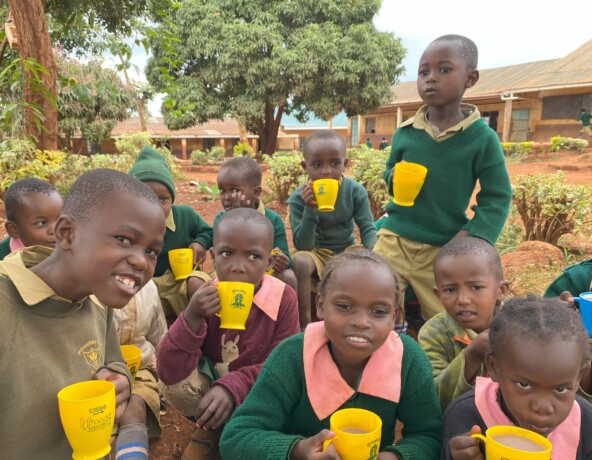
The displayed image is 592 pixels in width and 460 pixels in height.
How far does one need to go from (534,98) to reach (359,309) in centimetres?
2250

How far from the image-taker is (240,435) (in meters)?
1.59

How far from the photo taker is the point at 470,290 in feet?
6.99

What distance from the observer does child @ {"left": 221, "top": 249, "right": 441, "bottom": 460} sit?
1.56m

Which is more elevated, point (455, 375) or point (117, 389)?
point (117, 389)

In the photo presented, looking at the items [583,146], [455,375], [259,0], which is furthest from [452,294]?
[583,146]

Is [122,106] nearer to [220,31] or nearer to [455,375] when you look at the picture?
[220,31]

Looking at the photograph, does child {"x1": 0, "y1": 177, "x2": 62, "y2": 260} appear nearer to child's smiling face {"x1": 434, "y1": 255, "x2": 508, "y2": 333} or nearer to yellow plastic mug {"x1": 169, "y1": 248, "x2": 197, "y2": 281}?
yellow plastic mug {"x1": 169, "y1": 248, "x2": 197, "y2": 281}

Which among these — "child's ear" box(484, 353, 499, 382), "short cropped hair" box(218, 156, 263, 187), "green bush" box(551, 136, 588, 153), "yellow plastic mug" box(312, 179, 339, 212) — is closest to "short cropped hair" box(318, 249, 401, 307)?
"child's ear" box(484, 353, 499, 382)

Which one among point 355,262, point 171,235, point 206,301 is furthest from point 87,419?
point 171,235

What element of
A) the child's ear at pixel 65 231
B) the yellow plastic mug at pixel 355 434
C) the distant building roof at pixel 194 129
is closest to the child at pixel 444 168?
the yellow plastic mug at pixel 355 434

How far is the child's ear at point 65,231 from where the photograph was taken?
4.92 feet

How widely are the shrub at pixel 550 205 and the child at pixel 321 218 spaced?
10.1ft

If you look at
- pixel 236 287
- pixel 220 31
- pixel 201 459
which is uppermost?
pixel 220 31

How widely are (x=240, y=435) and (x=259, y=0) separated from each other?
1779 cm
